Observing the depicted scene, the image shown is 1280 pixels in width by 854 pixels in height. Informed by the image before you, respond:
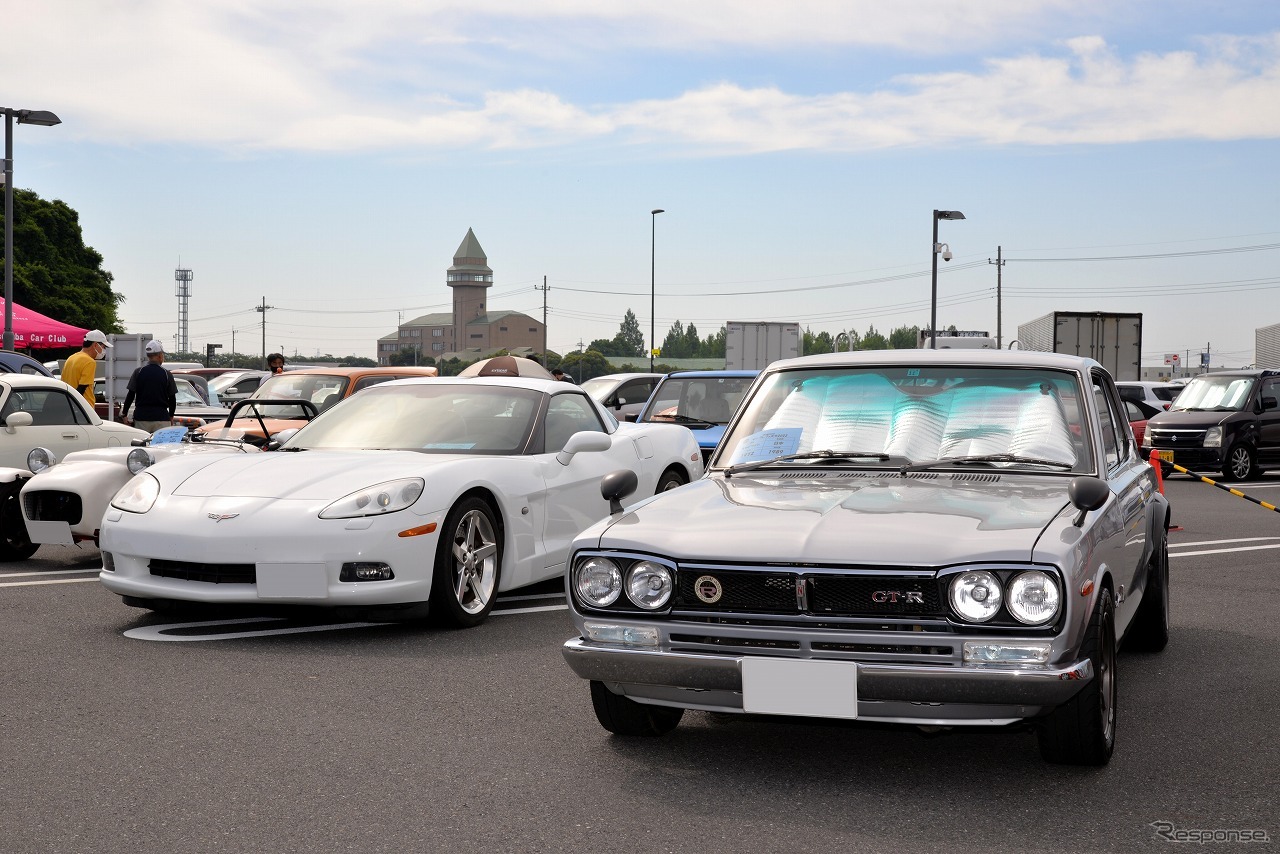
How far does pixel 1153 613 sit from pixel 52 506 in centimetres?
676

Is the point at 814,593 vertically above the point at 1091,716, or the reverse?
the point at 814,593

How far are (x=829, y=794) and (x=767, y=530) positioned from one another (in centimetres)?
84

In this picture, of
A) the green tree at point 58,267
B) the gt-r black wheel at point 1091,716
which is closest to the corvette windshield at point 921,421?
the gt-r black wheel at point 1091,716

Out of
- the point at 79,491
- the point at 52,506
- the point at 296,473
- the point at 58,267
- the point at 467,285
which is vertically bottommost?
the point at 52,506

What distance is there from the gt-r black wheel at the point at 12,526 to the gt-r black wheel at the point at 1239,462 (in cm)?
1777

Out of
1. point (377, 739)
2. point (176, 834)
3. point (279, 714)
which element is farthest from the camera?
point (279, 714)

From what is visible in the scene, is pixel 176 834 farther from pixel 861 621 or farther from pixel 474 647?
pixel 474 647

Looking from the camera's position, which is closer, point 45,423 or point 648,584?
point 648,584

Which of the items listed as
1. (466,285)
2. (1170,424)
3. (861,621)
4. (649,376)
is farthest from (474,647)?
(466,285)

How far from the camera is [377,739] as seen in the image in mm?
4965

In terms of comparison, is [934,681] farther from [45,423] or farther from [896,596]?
[45,423]

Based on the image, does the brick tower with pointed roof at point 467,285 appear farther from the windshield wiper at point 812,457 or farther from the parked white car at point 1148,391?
the windshield wiper at point 812,457

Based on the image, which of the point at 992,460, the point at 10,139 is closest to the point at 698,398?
the point at 992,460

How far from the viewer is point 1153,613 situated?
6523 mm
